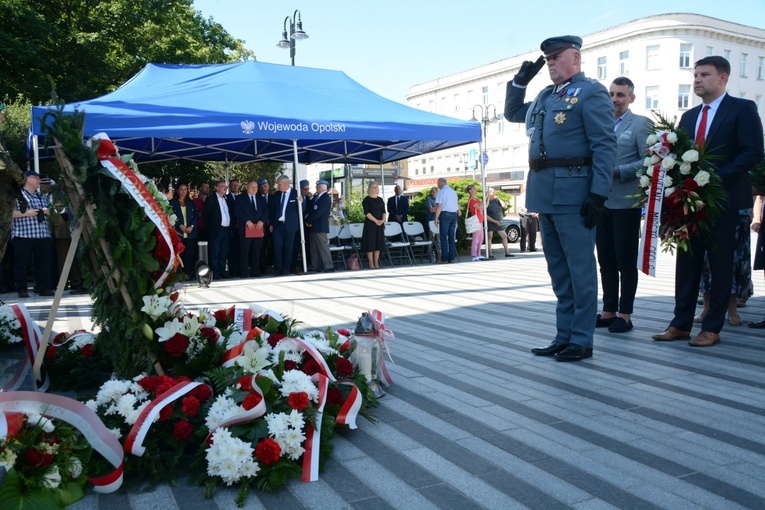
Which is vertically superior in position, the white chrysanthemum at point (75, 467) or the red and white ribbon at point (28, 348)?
the red and white ribbon at point (28, 348)

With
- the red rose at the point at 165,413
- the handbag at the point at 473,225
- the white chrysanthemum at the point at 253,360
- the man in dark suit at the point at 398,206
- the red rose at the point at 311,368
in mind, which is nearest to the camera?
the red rose at the point at 165,413

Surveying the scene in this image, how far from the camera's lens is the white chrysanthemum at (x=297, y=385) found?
3260 mm

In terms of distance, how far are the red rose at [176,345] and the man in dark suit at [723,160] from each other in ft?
12.9

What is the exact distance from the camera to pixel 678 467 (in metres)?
2.94

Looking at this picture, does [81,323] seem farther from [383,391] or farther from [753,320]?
[753,320]

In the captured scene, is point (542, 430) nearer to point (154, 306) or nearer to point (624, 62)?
point (154, 306)

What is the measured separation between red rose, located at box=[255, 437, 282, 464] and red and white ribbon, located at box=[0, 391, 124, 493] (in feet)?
1.88

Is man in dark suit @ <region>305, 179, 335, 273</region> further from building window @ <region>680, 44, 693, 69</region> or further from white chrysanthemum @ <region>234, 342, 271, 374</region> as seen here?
building window @ <region>680, 44, 693, 69</region>

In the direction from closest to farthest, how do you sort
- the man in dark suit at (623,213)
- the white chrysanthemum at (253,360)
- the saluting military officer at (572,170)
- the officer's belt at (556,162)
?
the white chrysanthemum at (253,360) → the saluting military officer at (572,170) → the officer's belt at (556,162) → the man in dark suit at (623,213)

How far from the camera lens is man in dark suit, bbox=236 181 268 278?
13375mm

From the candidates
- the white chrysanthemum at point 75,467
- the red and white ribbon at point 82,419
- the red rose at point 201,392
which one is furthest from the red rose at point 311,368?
the white chrysanthemum at point 75,467

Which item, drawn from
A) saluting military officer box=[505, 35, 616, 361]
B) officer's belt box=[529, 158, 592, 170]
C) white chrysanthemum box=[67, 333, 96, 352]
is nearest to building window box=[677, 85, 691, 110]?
saluting military officer box=[505, 35, 616, 361]

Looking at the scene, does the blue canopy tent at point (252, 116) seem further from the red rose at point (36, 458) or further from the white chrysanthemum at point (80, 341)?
the red rose at point (36, 458)

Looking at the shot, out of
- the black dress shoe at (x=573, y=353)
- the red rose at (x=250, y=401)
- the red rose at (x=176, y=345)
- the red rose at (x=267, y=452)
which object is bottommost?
the black dress shoe at (x=573, y=353)
